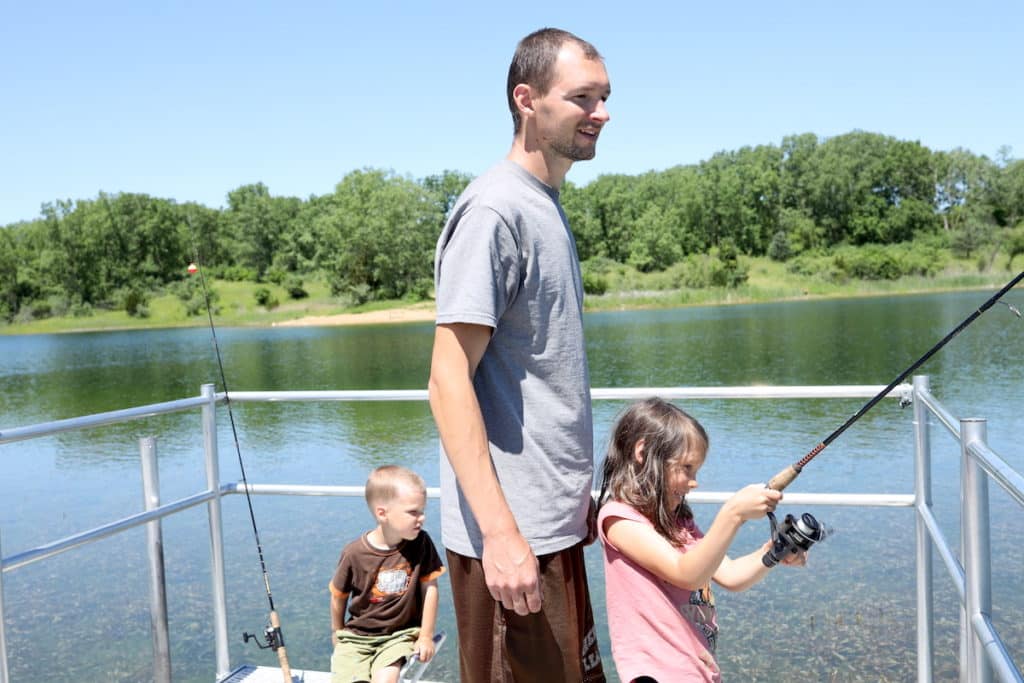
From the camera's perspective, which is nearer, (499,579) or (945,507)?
(499,579)

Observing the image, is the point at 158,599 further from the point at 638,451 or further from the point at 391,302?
the point at 391,302

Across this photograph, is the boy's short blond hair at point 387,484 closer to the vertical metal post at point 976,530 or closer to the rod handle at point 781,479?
the rod handle at point 781,479

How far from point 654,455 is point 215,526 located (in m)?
1.67

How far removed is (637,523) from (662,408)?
0.73 ft

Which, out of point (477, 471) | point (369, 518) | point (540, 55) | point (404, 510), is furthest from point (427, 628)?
point (369, 518)

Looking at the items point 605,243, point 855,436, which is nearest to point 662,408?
point 855,436

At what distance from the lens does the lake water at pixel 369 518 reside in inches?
194

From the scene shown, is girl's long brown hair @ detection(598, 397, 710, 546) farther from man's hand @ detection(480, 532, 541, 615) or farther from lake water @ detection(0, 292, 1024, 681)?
lake water @ detection(0, 292, 1024, 681)

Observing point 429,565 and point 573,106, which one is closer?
point 573,106

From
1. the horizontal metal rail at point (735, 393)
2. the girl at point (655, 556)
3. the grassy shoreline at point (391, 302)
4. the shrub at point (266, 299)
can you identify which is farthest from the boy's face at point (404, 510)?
the shrub at point (266, 299)

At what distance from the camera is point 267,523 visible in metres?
7.40

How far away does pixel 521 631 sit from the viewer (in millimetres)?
1517

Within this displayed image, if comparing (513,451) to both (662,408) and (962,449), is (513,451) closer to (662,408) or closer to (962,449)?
Result: (662,408)

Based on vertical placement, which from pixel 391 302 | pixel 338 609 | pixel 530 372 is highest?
pixel 530 372
